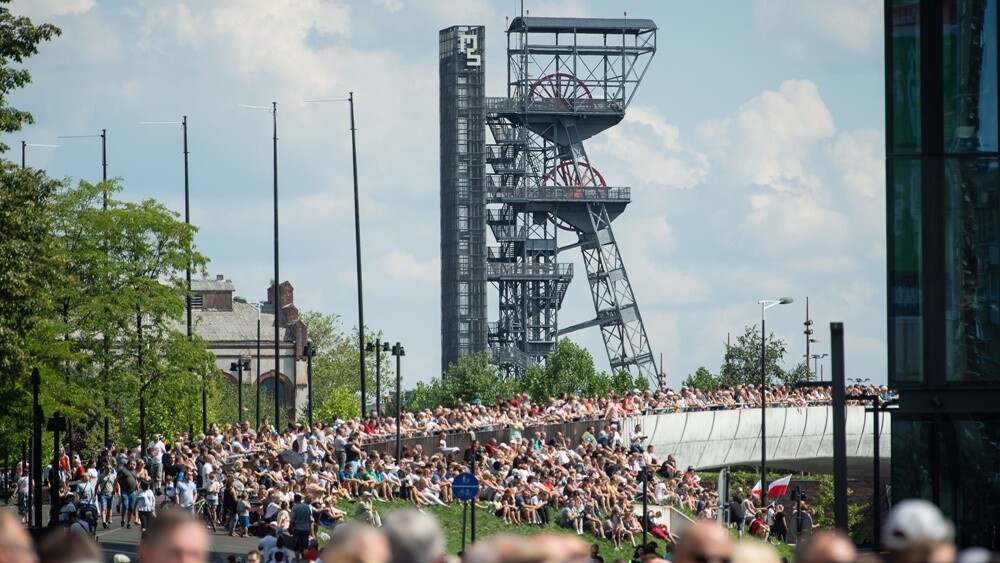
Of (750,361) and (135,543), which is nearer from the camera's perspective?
Answer: (135,543)

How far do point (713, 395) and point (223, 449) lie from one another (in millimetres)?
33941

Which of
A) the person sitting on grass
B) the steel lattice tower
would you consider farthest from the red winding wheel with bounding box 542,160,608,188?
the person sitting on grass

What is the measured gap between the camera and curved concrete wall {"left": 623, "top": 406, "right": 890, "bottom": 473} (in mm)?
66250

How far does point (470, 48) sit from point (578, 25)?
8.15 meters

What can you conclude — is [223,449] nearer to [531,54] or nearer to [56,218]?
[56,218]

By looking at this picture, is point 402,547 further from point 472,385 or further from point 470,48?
point 470,48

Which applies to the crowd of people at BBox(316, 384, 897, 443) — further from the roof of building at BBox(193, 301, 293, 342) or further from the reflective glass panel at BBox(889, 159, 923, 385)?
the roof of building at BBox(193, 301, 293, 342)

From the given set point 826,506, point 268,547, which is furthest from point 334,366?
point 268,547

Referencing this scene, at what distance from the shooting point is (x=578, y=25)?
114 m

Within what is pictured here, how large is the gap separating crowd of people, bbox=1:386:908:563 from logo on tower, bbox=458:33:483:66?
198 feet

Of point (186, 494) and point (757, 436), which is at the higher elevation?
point (186, 494)

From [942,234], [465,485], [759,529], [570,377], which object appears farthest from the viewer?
[570,377]

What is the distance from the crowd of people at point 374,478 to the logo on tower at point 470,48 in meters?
60.2

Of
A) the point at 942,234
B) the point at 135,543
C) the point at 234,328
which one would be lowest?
the point at 135,543
